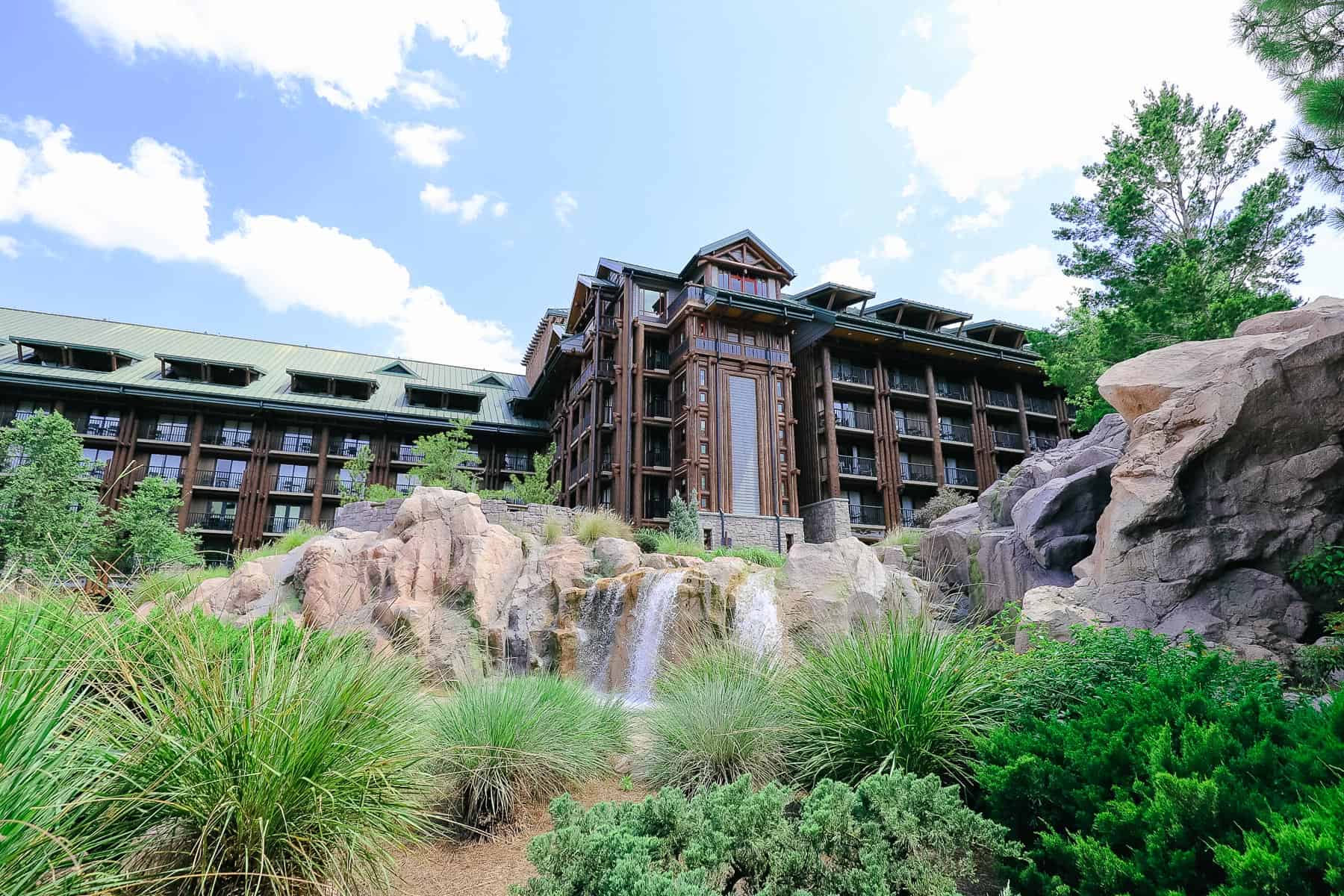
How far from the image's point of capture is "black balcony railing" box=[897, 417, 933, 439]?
109ft

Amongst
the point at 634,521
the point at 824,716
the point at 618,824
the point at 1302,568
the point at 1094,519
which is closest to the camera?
the point at 618,824

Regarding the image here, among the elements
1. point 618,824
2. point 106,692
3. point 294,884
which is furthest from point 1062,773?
point 106,692

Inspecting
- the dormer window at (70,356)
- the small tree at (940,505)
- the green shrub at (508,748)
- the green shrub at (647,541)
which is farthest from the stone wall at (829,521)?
the dormer window at (70,356)

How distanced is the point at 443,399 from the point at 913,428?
25.8 metres

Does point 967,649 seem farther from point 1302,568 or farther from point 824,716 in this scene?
point 1302,568

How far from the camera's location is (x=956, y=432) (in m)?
34.5

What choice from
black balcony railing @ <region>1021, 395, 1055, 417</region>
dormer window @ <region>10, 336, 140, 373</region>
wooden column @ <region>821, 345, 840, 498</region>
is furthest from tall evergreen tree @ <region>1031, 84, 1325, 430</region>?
dormer window @ <region>10, 336, 140, 373</region>

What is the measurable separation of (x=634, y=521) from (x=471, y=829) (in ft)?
67.6

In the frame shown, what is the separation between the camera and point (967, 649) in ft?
18.5

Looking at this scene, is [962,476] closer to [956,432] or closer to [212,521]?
[956,432]

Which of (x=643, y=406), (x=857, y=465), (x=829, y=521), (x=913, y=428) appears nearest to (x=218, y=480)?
(x=643, y=406)

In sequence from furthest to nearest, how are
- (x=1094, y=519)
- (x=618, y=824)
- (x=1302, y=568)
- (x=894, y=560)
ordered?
(x=894, y=560), (x=1094, y=519), (x=1302, y=568), (x=618, y=824)

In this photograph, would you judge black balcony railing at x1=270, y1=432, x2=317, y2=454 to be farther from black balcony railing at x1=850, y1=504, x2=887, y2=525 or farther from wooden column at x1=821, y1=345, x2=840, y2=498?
black balcony railing at x1=850, y1=504, x2=887, y2=525

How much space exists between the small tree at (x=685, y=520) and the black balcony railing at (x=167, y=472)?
2537cm
